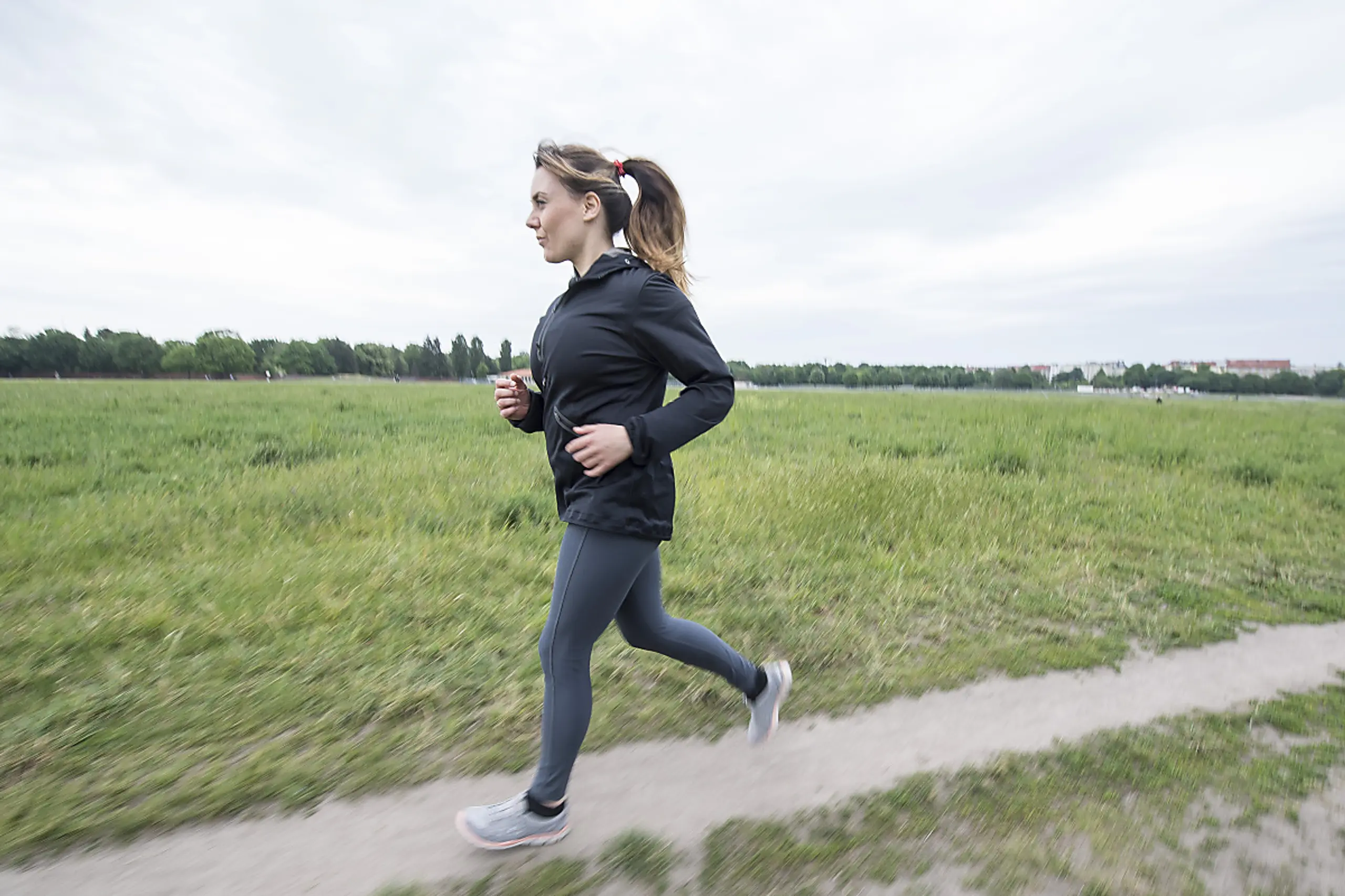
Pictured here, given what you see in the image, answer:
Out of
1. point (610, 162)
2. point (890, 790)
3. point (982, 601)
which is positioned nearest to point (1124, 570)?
point (982, 601)

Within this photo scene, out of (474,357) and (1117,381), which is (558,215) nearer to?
(474,357)

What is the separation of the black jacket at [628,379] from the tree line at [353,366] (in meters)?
38.5

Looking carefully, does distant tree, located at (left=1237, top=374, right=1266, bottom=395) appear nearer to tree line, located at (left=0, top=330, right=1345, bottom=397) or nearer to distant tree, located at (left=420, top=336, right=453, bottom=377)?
tree line, located at (left=0, top=330, right=1345, bottom=397)

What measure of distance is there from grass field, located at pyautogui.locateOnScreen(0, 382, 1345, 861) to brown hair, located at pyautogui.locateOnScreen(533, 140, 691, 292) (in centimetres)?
185

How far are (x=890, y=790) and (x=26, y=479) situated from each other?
7.80 metres

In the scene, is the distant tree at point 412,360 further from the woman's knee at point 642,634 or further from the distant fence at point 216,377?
the woman's knee at point 642,634

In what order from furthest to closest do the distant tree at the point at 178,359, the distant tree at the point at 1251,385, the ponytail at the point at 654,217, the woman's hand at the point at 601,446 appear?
the distant tree at the point at 178,359, the distant tree at the point at 1251,385, the ponytail at the point at 654,217, the woman's hand at the point at 601,446

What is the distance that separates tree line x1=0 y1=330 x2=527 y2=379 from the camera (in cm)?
4844

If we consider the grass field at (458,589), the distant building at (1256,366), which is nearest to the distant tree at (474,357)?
the grass field at (458,589)

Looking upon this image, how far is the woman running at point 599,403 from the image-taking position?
203 cm

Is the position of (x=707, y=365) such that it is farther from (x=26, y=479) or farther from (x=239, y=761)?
(x=26, y=479)

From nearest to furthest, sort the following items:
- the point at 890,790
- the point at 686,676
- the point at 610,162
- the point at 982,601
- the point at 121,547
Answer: the point at 610,162
the point at 890,790
the point at 686,676
the point at 982,601
the point at 121,547

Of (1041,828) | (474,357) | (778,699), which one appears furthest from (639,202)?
(474,357)

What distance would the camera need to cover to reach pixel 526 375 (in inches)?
98.2
